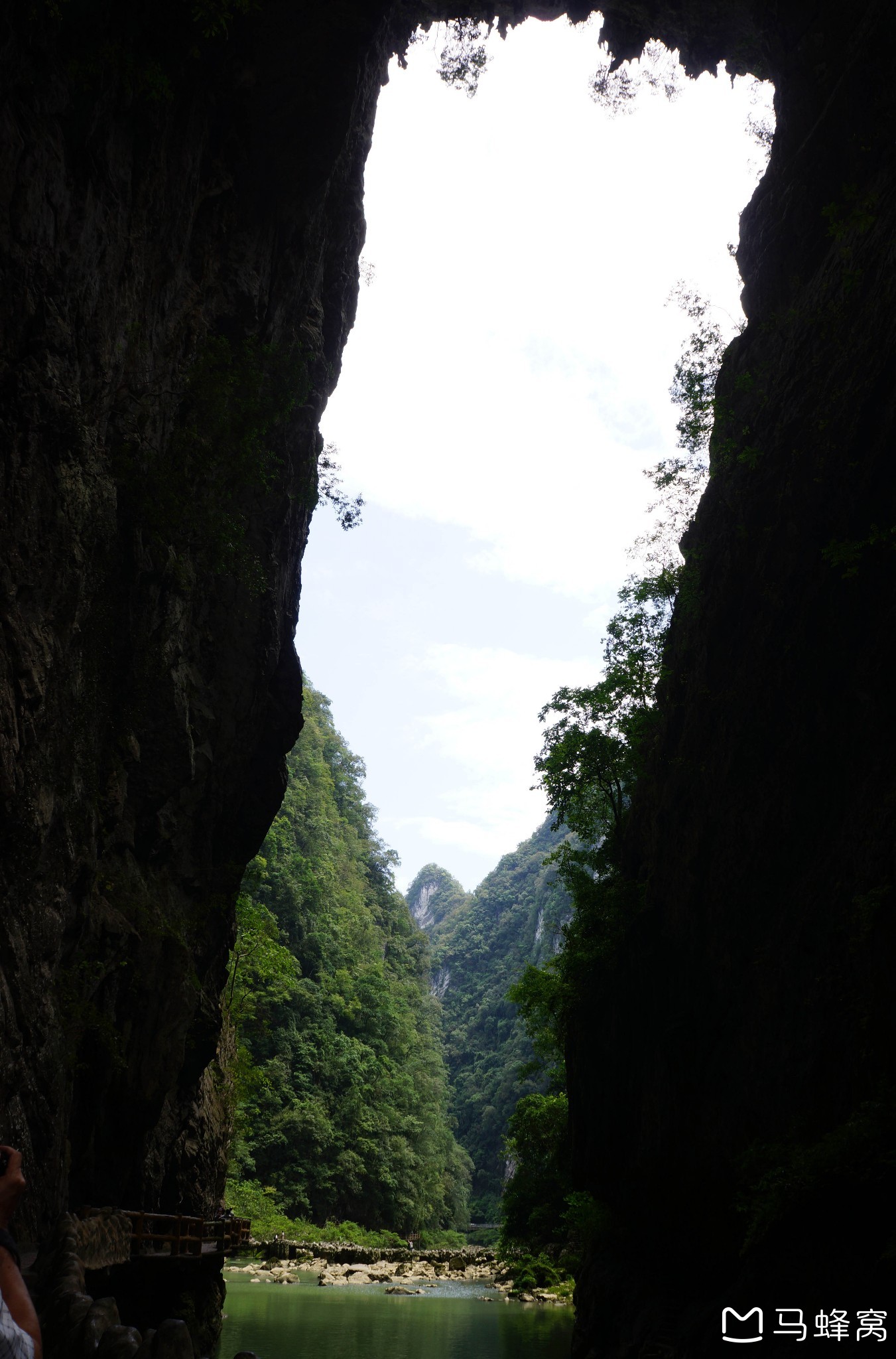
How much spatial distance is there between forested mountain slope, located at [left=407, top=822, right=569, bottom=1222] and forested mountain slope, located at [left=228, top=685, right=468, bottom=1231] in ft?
26.2

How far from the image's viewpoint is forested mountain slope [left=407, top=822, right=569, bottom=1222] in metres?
75.8

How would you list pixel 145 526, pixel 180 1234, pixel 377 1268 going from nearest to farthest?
pixel 145 526
pixel 180 1234
pixel 377 1268

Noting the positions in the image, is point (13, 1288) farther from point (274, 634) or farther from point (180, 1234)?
point (274, 634)

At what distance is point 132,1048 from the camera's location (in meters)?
13.3

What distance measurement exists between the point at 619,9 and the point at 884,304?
17428 mm

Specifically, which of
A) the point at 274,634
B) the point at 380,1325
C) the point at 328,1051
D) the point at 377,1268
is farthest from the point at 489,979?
the point at 274,634

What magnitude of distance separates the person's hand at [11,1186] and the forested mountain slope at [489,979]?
51.1 metres

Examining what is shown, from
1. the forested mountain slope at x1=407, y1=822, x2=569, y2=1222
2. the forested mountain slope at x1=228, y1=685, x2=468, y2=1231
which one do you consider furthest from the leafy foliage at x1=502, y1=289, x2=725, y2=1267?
the forested mountain slope at x1=407, y1=822, x2=569, y2=1222

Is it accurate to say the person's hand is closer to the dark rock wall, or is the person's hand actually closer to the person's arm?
the person's arm

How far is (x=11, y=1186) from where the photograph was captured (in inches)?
96.9

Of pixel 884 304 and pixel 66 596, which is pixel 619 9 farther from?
pixel 66 596

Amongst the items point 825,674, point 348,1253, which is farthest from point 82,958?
point 348,1253

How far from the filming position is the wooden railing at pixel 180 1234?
1214cm

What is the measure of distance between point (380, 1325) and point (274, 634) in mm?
17327
